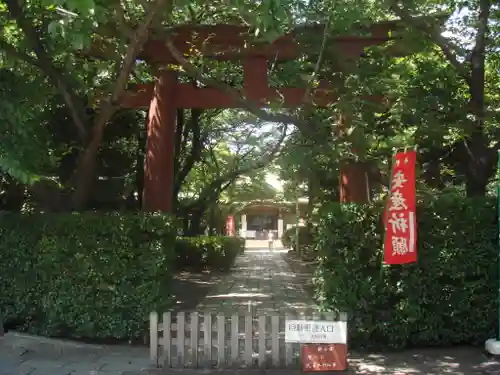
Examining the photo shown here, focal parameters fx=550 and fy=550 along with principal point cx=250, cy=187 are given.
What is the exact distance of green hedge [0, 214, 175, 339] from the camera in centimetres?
789

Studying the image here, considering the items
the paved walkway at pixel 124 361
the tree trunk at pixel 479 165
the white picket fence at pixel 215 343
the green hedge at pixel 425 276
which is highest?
the tree trunk at pixel 479 165

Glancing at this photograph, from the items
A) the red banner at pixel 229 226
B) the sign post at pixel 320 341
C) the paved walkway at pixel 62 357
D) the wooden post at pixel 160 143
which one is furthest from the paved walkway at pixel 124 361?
the red banner at pixel 229 226

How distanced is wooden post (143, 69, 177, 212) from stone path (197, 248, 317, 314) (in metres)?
2.71

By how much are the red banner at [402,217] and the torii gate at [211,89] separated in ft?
7.25

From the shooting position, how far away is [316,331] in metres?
6.46

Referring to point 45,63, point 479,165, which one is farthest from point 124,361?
point 479,165

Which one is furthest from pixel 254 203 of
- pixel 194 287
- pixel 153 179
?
pixel 153 179

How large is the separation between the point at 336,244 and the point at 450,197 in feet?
5.83

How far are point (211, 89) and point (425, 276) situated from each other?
5.05 meters

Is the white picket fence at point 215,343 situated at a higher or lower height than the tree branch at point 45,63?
lower

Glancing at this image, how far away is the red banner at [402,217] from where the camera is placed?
7.35 meters

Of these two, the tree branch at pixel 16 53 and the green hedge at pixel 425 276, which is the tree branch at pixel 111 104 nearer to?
the tree branch at pixel 16 53

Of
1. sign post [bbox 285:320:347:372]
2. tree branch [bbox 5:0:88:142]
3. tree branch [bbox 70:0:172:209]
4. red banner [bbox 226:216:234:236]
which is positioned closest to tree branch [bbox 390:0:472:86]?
tree branch [bbox 70:0:172:209]

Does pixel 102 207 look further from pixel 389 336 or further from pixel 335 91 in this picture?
pixel 389 336
